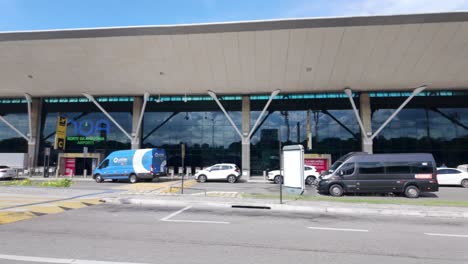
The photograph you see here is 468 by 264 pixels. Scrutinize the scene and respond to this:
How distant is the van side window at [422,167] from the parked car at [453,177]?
7.78 meters

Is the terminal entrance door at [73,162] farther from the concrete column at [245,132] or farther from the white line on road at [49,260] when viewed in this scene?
the white line on road at [49,260]

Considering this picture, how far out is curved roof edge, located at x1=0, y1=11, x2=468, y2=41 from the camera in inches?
703

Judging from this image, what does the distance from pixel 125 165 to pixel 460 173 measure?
23849mm

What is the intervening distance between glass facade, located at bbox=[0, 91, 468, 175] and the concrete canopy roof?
2.71m

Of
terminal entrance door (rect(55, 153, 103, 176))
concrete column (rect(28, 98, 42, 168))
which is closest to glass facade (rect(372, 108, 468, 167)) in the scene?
terminal entrance door (rect(55, 153, 103, 176))

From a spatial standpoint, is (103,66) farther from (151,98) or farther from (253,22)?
(253,22)

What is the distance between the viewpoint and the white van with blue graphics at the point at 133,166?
Result: 892 inches

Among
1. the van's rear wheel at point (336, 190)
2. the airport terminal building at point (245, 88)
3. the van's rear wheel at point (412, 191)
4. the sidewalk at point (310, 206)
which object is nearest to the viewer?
the sidewalk at point (310, 206)

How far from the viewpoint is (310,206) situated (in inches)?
419

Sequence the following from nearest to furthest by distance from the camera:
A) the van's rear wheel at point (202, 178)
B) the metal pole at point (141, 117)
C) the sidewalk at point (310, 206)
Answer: the sidewalk at point (310, 206) → the van's rear wheel at point (202, 178) → the metal pole at point (141, 117)

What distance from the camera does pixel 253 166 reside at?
100ft

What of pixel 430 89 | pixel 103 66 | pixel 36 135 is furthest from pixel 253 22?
pixel 36 135

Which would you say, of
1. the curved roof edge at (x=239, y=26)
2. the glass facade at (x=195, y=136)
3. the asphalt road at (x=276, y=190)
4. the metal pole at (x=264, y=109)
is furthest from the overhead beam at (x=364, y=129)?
the glass facade at (x=195, y=136)

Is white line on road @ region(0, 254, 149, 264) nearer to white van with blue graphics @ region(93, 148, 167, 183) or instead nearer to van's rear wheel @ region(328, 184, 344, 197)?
van's rear wheel @ region(328, 184, 344, 197)
